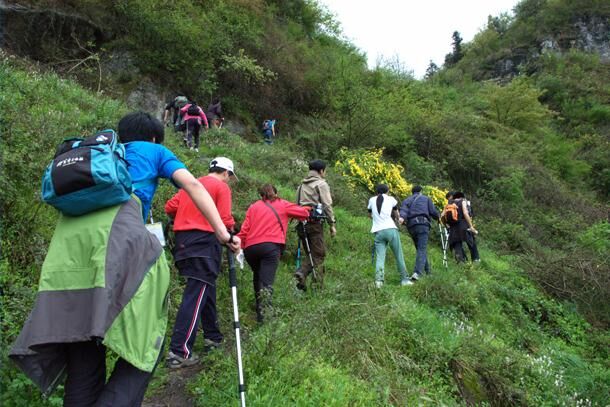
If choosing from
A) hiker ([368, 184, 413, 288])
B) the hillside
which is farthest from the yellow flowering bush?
hiker ([368, 184, 413, 288])

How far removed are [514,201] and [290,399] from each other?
19.3 meters

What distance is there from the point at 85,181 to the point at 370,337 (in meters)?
3.75

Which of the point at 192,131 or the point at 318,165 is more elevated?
the point at 192,131

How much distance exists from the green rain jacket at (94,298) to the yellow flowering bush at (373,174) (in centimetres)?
1373

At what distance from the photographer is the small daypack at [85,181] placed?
7.57 ft

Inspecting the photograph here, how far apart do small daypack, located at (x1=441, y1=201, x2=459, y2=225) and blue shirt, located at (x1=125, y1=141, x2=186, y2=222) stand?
8687 millimetres

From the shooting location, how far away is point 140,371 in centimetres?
243

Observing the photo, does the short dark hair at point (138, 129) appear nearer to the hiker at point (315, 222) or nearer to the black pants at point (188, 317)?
the black pants at point (188, 317)

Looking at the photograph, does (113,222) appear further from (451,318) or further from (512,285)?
(512,285)

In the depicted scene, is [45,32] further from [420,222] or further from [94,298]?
[94,298]

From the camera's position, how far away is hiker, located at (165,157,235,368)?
438 cm

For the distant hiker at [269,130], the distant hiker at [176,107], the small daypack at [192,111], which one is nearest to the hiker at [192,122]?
the small daypack at [192,111]

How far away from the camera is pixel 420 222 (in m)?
9.46

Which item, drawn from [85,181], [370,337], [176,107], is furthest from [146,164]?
[176,107]
